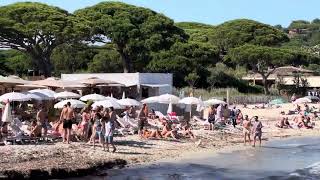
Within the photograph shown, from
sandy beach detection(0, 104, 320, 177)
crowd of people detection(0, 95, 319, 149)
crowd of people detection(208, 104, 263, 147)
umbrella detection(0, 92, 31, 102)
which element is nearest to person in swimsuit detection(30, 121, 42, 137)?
crowd of people detection(0, 95, 319, 149)

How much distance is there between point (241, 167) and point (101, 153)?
4.68m

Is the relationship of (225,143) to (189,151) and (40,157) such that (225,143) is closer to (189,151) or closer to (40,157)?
(189,151)

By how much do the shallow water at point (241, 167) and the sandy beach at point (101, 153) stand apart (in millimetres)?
664

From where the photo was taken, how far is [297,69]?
68688 millimetres

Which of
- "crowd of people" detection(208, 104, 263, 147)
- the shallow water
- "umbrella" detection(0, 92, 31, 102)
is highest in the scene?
"umbrella" detection(0, 92, 31, 102)

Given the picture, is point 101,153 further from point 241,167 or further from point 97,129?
point 241,167

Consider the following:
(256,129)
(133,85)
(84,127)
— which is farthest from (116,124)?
(133,85)

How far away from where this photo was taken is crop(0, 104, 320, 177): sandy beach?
639 inches

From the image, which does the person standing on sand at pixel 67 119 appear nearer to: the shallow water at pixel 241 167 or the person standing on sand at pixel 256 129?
the shallow water at pixel 241 167

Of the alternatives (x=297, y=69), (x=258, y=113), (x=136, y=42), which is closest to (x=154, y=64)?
(x=136, y=42)

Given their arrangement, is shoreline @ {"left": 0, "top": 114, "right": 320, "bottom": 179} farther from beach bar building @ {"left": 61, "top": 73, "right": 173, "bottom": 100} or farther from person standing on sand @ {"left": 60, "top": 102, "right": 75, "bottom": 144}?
beach bar building @ {"left": 61, "top": 73, "right": 173, "bottom": 100}

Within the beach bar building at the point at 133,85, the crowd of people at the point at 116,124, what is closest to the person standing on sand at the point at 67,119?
the crowd of people at the point at 116,124

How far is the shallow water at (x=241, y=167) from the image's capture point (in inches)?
686

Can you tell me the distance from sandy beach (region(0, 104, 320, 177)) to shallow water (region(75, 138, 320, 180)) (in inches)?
26.1
